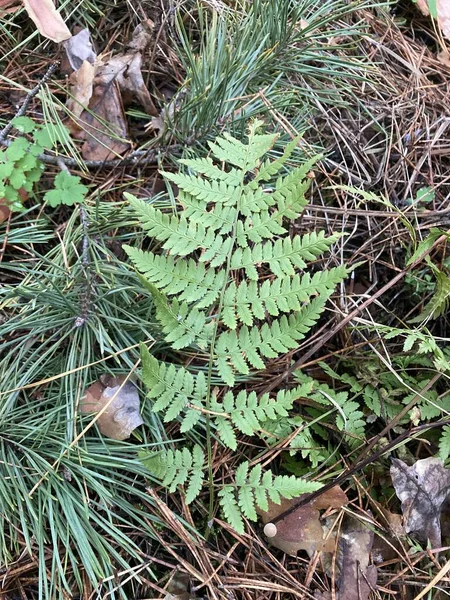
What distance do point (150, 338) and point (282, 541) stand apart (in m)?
0.82

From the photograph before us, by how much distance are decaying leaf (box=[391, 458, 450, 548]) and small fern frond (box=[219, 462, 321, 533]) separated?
0.47 m

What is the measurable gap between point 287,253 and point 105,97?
3.60ft

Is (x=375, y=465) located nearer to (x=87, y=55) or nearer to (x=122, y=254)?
(x=122, y=254)

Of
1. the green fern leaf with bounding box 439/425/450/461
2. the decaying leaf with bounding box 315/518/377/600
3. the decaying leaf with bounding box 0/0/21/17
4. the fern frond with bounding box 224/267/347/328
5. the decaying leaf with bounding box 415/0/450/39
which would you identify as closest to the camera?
the fern frond with bounding box 224/267/347/328

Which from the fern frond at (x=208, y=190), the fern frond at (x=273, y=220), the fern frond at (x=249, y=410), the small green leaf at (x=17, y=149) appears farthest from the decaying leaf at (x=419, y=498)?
the small green leaf at (x=17, y=149)

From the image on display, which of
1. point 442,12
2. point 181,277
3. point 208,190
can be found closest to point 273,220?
point 208,190

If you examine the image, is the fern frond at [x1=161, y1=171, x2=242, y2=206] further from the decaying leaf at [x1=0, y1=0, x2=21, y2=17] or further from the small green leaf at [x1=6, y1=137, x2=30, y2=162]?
the decaying leaf at [x1=0, y1=0, x2=21, y2=17]

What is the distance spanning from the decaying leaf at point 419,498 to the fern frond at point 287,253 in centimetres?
84

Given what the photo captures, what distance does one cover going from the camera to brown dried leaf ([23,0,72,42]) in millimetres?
1803

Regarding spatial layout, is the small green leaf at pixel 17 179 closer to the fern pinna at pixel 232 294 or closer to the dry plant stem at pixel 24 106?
the dry plant stem at pixel 24 106

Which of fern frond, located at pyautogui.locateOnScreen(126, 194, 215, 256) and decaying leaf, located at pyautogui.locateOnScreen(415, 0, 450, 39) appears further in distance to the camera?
decaying leaf, located at pyautogui.locateOnScreen(415, 0, 450, 39)

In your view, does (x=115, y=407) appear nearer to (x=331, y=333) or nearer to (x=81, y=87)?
(x=331, y=333)

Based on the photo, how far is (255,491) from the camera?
1.51 meters

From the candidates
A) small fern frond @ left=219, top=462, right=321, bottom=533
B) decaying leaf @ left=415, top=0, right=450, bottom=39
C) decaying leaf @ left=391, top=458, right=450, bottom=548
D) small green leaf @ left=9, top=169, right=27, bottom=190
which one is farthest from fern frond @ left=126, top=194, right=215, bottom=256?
decaying leaf @ left=415, top=0, right=450, bottom=39
